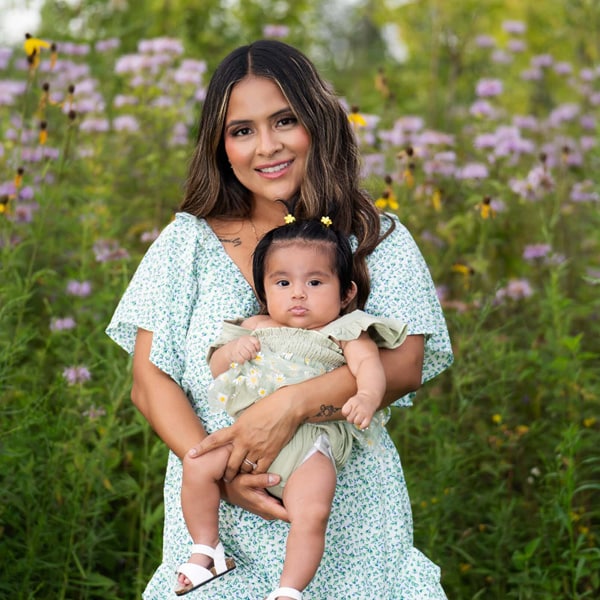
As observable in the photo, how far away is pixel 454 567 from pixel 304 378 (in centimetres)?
122

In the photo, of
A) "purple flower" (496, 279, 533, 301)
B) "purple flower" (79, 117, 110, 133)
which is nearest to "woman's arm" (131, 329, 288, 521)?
"purple flower" (496, 279, 533, 301)

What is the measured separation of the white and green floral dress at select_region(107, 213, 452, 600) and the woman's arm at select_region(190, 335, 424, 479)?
0.53 ft

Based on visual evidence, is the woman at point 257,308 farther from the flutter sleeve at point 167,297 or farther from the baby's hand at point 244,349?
the baby's hand at point 244,349

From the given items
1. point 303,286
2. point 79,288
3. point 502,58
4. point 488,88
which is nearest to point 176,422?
point 303,286

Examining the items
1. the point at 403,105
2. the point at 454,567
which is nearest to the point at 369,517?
the point at 454,567

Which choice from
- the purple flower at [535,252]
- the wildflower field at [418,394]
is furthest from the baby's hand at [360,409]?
the purple flower at [535,252]

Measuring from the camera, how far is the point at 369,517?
2.40 metres

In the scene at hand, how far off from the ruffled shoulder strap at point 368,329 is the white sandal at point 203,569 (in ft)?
1.64

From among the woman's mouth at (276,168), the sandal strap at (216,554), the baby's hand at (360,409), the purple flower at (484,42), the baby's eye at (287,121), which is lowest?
the sandal strap at (216,554)

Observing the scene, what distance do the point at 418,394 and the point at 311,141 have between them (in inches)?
52.9

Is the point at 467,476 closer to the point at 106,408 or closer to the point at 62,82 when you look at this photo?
the point at 106,408

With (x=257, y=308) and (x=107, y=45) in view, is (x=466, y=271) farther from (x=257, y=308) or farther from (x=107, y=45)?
(x=107, y=45)

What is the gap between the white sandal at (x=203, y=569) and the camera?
2184 mm

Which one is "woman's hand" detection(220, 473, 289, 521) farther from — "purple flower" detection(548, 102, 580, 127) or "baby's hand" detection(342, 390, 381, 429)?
"purple flower" detection(548, 102, 580, 127)
